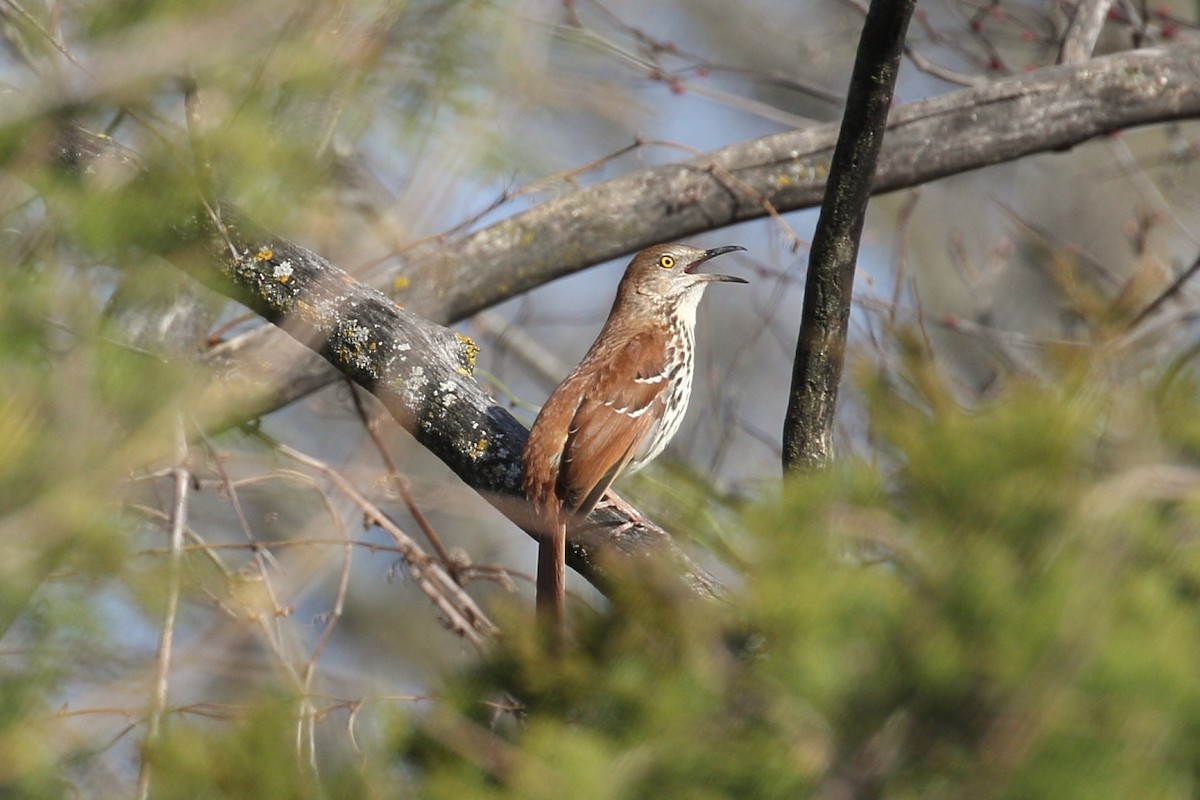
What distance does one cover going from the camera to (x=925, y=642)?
1.17 m

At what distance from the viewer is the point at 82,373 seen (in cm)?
178

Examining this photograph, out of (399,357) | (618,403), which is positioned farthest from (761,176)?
(399,357)

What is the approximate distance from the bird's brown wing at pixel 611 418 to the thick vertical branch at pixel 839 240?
2.61 ft

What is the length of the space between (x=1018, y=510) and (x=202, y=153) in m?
1.49

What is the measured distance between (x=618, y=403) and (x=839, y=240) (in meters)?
1.38

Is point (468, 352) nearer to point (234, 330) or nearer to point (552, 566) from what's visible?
point (552, 566)

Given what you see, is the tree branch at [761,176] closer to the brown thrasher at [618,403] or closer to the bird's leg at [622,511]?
the brown thrasher at [618,403]

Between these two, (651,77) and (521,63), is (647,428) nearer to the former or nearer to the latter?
(521,63)

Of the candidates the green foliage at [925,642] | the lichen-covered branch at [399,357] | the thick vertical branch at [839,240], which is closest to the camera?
the green foliage at [925,642]

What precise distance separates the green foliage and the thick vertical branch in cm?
208

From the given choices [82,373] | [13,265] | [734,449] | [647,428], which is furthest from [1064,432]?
[734,449]

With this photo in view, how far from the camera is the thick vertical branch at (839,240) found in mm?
3199

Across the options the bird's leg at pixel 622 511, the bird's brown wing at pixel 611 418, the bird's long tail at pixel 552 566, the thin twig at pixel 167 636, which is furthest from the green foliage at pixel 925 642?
the bird's brown wing at pixel 611 418

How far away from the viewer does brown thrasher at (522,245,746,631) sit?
3.84 m
